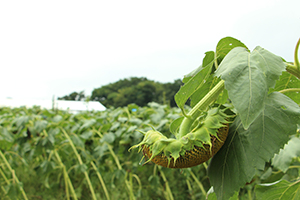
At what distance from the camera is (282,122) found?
0.38 metres

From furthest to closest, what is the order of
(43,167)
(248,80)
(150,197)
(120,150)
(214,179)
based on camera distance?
(150,197) → (43,167) → (120,150) → (214,179) → (248,80)

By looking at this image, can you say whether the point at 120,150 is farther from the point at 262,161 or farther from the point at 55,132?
the point at 262,161

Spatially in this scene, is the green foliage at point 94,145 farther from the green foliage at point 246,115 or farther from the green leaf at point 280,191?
the green foliage at point 246,115

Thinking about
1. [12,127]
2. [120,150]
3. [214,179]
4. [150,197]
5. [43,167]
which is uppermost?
[214,179]

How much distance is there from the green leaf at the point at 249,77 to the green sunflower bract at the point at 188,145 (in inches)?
2.7

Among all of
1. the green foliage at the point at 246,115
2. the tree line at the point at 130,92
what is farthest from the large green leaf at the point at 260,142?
the tree line at the point at 130,92

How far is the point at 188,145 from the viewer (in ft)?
1.13

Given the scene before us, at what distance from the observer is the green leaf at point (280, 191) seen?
0.58m

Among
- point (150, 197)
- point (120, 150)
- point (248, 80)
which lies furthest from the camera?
point (150, 197)

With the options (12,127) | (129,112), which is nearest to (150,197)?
(129,112)

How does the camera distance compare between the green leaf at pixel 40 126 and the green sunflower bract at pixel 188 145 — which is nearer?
the green sunflower bract at pixel 188 145

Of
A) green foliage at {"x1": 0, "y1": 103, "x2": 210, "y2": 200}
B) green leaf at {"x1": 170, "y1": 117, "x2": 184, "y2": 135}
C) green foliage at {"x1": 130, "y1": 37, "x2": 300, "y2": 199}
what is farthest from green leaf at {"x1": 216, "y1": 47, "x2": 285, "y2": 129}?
green foliage at {"x1": 0, "y1": 103, "x2": 210, "y2": 200}

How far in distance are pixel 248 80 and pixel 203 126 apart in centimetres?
Answer: 9

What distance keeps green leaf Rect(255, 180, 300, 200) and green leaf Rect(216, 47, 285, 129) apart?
366mm
